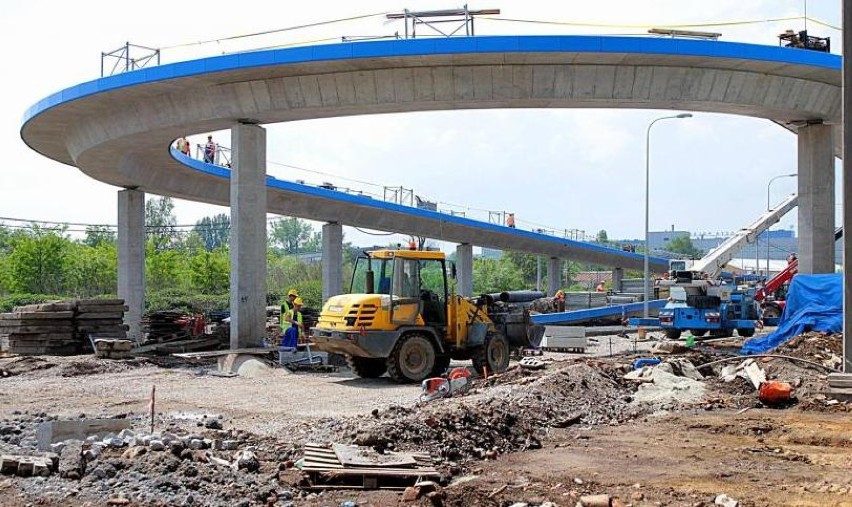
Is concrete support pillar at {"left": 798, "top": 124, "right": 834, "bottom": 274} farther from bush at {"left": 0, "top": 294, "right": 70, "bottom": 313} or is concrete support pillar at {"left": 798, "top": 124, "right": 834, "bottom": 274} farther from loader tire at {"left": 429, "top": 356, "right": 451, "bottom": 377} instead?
bush at {"left": 0, "top": 294, "right": 70, "bottom": 313}

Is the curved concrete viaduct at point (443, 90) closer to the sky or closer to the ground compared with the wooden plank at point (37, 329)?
closer to the sky

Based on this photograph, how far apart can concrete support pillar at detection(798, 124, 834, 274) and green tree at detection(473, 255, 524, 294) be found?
216 feet

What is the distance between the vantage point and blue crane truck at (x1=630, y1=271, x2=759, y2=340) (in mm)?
28688

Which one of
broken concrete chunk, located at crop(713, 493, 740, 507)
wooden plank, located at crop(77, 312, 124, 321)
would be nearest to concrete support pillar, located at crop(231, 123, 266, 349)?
wooden plank, located at crop(77, 312, 124, 321)

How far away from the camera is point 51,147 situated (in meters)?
30.1

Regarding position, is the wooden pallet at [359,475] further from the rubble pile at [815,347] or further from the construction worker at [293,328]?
the construction worker at [293,328]

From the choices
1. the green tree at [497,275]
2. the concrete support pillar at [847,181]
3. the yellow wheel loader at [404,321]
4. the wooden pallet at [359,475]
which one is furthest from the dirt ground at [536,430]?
the green tree at [497,275]

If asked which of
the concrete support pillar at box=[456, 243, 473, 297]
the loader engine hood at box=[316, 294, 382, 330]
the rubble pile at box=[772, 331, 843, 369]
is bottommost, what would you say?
the rubble pile at box=[772, 331, 843, 369]

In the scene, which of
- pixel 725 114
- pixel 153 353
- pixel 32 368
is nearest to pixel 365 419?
pixel 32 368

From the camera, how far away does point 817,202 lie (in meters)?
24.0

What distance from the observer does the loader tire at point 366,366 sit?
17.7m

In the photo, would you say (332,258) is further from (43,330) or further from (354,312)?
(354,312)

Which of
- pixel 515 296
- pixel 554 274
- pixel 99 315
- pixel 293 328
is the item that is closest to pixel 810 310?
pixel 515 296

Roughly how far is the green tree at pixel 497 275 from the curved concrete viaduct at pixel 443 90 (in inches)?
2626
